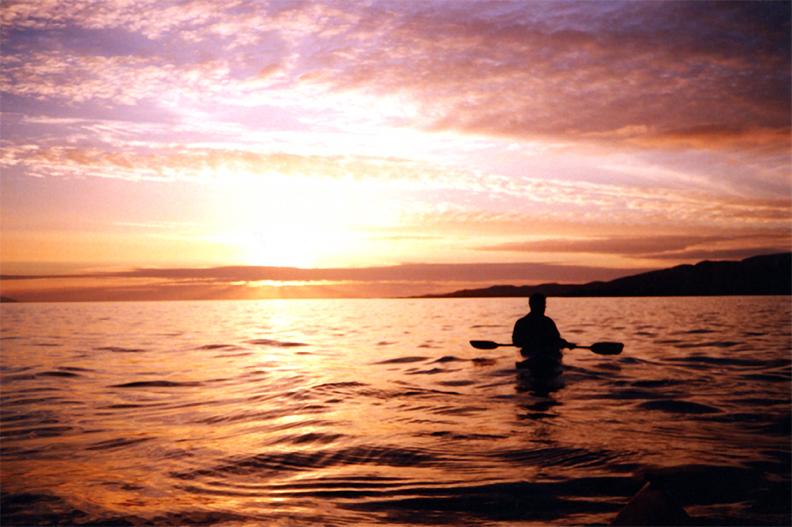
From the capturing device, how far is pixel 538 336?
15.6 metres

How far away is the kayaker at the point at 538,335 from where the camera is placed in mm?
15578

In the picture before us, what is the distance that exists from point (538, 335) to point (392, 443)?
8.02 metres

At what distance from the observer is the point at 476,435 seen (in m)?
9.06

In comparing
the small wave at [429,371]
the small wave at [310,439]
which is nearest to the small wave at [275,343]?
the small wave at [429,371]

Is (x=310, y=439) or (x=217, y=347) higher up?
(x=310, y=439)

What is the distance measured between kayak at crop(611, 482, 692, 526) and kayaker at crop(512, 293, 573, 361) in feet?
34.7

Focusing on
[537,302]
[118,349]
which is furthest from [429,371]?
[118,349]

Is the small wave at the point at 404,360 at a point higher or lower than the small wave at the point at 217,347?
higher

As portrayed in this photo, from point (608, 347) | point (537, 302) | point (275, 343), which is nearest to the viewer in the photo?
point (537, 302)

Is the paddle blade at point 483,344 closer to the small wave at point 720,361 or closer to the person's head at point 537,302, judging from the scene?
the person's head at point 537,302

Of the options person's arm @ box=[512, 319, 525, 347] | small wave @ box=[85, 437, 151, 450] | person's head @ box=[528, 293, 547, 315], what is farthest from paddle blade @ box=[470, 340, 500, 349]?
small wave @ box=[85, 437, 151, 450]

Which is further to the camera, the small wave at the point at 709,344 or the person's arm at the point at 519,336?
the small wave at the point at 709,344

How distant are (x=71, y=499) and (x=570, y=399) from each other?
919cm

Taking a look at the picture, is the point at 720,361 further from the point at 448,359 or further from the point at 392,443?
the point at 392,443
